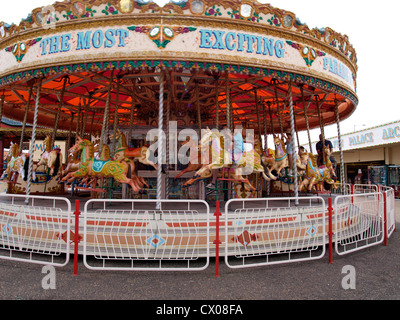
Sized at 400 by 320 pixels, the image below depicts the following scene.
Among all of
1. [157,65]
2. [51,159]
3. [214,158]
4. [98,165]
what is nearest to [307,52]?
[214,158]

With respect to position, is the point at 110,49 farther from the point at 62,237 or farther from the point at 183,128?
the point at 183,128

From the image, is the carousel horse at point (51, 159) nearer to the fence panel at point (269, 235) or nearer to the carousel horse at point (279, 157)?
the fence panel at point (269, 235)

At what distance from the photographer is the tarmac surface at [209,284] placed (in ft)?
10.9

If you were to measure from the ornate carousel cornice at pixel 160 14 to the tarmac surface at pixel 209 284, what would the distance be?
4.54m

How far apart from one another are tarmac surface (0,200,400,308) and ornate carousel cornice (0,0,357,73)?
4.54 metres

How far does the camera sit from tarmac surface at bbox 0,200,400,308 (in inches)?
131

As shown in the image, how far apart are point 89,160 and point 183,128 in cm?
355

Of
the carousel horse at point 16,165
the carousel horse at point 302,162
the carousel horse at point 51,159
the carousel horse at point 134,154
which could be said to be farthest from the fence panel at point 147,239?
the carousel horse at point 16,165

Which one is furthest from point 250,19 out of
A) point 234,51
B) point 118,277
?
point 118,277

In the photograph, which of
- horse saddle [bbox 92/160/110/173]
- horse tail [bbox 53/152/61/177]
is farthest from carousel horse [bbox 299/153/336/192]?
horse tail [bbox 53/152/61/177]

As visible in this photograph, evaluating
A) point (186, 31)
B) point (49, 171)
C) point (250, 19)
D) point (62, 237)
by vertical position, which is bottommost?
point (62, 237)

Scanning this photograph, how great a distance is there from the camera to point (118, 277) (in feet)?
12.8

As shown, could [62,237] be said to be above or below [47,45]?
below

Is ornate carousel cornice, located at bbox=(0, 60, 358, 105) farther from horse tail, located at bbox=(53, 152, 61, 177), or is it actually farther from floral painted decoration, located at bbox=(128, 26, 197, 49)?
horse tail, located at bbox=(53, 152, 61, 177)
